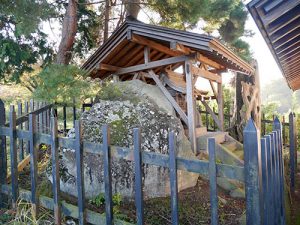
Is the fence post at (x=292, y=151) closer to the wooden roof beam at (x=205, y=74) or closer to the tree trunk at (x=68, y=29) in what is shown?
the wooden roof beam at (x=205, y=74)

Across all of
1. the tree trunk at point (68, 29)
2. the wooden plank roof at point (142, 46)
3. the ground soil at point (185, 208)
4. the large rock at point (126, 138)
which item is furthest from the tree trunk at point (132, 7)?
the ground soil at point (185, 208)

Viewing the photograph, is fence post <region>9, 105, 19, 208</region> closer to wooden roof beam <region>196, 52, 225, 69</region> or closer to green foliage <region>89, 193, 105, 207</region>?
green foliage <region>89, 193, 105, 207</region>

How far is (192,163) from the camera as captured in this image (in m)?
2.38

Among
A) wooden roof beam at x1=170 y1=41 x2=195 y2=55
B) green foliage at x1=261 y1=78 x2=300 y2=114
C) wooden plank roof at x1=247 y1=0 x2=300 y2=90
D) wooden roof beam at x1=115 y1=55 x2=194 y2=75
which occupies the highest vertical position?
green foliage at x1=261 y1=78 x2=300 y2=114

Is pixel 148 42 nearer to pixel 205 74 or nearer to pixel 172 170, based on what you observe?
pixel 205 74

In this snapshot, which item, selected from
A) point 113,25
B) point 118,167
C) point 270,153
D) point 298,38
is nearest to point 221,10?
point 113,25

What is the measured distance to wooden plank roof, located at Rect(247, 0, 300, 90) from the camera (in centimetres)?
254

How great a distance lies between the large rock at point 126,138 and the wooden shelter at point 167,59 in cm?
108

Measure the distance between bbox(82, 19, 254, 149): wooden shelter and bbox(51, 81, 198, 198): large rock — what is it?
1.08 metres

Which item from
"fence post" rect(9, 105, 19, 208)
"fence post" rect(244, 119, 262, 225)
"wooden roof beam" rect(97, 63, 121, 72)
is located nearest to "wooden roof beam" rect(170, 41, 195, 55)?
"wooden roof beam" rect(97, 63, 121, 72)

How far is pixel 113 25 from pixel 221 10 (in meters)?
4.01

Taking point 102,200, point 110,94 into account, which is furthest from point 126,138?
point 110,94

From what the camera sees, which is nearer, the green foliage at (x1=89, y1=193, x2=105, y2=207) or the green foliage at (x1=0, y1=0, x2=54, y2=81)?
the green foliage at (x1=89, y1=193, x2=105, y2=207)

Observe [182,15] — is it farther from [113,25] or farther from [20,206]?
[20,206]
